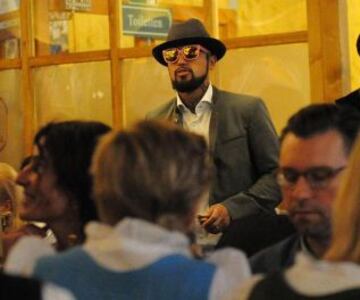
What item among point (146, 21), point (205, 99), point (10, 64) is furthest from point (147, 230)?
point (10, 64)

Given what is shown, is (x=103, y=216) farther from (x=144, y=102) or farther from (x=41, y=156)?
(x=144, y=102)

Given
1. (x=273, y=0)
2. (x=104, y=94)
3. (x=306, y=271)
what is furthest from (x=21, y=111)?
(x=306, y=271)

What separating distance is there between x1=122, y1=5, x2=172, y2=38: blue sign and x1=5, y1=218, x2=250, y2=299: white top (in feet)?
13.2

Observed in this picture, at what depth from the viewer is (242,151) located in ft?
14.6

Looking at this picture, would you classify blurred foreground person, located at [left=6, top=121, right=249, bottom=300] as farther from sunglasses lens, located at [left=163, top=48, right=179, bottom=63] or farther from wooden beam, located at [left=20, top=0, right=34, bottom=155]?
wooden beam, located at [left=20, top=0, right=34, bottom=155]

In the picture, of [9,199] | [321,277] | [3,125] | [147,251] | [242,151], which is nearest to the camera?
[321,277]

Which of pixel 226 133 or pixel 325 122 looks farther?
pixel 226 133

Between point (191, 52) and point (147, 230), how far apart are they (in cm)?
278

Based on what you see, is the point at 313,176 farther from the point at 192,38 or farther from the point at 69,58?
the point at 69,58

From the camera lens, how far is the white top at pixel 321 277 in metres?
1.72

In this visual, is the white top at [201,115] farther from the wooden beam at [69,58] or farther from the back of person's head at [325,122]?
the back of person's head at [325,122]

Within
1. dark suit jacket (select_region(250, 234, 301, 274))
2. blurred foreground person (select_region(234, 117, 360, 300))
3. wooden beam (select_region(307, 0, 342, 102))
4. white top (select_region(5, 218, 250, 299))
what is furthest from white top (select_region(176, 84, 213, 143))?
blurred foreground person (select_region(234, 117, 360, 300))

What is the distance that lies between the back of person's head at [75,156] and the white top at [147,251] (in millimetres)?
544

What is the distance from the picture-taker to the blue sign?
604 cm
